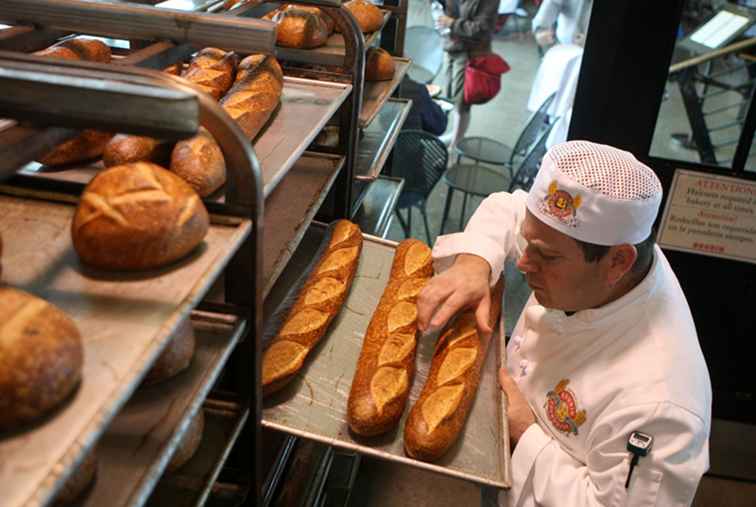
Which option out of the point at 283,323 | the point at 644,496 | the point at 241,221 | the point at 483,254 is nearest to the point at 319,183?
the point at 283,323

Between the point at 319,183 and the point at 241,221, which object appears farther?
the point at 319,183

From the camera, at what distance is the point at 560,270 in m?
1.49

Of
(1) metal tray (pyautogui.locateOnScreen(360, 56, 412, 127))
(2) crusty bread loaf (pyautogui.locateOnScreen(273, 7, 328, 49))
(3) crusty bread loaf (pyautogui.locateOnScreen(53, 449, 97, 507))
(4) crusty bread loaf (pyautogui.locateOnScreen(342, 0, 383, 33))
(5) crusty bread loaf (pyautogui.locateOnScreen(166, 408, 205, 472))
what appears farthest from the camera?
(4) crusty bread loaf (pyautogui.locateOnScreen(342, 0, 383, 33))

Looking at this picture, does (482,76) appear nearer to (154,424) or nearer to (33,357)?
(154,424)

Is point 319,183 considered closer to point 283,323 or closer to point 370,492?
point 283,323

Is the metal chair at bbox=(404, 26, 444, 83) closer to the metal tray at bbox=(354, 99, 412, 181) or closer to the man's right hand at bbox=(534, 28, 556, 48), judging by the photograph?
the man's right hand at bbox=(534, 28, 556, 48)

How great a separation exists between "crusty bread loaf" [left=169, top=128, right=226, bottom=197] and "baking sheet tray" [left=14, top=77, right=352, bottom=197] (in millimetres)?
78

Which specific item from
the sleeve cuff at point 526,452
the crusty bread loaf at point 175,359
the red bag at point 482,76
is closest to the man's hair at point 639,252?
the sleeve cuff at point 526,452

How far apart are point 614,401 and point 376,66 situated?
1.45m

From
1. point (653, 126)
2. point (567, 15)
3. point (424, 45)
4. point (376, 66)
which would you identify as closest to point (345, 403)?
point (376, 66)

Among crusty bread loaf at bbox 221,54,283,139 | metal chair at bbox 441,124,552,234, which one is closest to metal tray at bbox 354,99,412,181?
crusty bread loaf at bbox 221,54,283,139

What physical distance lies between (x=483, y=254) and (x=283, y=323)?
58 cm

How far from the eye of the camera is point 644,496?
1.35 m

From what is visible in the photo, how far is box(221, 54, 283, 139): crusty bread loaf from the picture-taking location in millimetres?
1309
